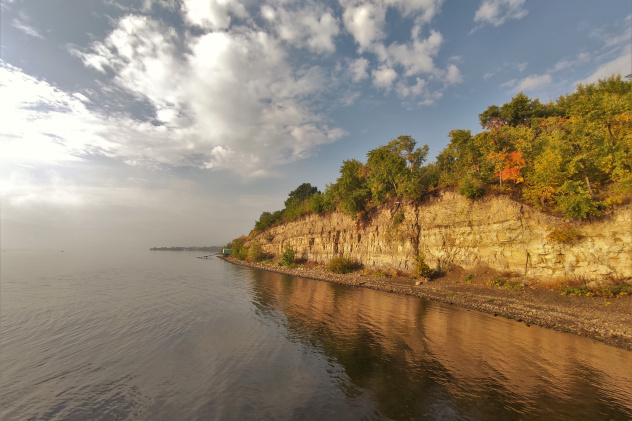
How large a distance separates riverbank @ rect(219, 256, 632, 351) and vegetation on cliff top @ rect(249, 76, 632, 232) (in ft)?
25.2

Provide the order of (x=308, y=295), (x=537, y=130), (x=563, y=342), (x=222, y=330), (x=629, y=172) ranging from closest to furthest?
(x=563, y=342) → (x=222, y=330) → (x=629, y=172) → (x=308, y=295) → (x=537, y=130)

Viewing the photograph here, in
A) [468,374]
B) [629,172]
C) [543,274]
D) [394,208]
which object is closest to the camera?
[468,374]

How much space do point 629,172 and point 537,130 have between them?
18.4m

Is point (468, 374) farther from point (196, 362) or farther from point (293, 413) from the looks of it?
point (196, 362)

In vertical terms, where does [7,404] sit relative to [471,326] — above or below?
below

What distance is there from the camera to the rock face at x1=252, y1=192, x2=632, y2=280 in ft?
64.2

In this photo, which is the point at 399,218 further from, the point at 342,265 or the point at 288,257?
the point at 288,257

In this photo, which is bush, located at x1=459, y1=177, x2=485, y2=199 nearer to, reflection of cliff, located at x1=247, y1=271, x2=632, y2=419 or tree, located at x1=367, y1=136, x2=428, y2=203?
tree, located at x1=367, y1=136, x2=428, y2=203

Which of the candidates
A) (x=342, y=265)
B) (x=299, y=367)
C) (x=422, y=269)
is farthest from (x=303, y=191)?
(x=299, y=367)

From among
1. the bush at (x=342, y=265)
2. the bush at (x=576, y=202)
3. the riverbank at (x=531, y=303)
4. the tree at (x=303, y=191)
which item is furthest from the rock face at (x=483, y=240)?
the tree at (x=303, y=191)

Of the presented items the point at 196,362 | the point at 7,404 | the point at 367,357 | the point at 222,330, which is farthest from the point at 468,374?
the point at 7,404

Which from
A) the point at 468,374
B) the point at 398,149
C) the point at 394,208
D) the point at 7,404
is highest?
the point at 398,149

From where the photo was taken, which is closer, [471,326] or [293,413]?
[293,413]

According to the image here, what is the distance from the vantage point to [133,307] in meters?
20.8
